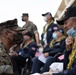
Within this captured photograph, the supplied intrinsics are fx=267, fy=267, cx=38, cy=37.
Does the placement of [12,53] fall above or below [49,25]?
below

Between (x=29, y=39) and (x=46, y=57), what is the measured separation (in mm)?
1217

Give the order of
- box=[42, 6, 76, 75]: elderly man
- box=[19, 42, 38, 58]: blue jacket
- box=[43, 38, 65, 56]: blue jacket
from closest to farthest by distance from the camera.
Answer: box=[42, 6, 76, 75]: elderly man < box=[43, 38, 65, 56]: blue jacket < box=[19, 42, 38, 58]: blue jacket

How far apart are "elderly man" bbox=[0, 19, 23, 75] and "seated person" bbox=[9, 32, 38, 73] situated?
114 inches

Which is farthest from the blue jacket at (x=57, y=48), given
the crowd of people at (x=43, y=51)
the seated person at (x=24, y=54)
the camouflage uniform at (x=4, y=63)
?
the camouflage uniform at (x=4, y=63)

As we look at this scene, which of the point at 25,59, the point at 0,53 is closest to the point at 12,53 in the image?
the point at 25,59

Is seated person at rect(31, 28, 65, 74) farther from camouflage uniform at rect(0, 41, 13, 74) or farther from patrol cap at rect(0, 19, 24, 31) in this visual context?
camouflage uniform at rect(0, 41, 13, 74)

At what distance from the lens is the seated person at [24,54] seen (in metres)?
5.21

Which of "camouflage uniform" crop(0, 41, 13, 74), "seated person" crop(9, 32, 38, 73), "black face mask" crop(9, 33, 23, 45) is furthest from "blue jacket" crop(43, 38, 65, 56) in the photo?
"camouflage uniform" crop(0, 41, 13, 74)

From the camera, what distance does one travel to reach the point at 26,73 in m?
5.25

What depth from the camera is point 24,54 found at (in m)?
5.64

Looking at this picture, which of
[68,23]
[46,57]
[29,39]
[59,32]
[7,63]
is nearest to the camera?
[7,63]

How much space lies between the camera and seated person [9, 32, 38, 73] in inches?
205

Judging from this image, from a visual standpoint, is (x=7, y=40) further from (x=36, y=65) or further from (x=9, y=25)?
(x=36, y=65)

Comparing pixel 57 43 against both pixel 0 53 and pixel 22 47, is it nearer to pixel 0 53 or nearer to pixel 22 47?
pixel 22 47
